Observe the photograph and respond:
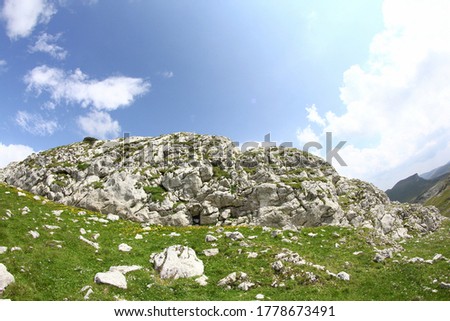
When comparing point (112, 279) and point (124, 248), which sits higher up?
point (124, 248)

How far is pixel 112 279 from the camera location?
19.6 m

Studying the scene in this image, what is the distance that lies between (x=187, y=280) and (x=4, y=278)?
11.2 meters

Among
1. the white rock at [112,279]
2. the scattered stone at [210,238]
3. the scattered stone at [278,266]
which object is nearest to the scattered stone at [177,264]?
the white rock at [112,279]

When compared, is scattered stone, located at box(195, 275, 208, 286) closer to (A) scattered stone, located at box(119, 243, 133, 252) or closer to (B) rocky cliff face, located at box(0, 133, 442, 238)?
(A) scattered stone, located at box(119, 243, 133, 252)

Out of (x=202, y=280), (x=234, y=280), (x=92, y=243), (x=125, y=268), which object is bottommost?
(x=234, y=280)

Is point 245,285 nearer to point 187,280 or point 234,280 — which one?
point 234,280

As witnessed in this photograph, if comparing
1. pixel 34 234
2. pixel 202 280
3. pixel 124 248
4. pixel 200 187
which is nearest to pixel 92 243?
pixel 124 248

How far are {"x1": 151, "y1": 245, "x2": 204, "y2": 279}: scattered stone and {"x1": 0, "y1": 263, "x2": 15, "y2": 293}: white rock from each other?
943 cm

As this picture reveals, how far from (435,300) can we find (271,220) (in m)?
31.5

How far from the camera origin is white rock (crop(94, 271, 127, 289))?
1927 centimetres

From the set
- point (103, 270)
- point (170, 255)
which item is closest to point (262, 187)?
point (170, 255)

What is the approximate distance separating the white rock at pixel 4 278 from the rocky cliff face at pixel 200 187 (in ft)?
99.1

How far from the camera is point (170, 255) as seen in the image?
23.8 m

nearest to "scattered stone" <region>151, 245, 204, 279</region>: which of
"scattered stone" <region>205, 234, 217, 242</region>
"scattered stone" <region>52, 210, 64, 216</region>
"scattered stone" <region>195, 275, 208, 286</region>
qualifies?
"scattered stone" <region>195, 275, 208, 286</region>
